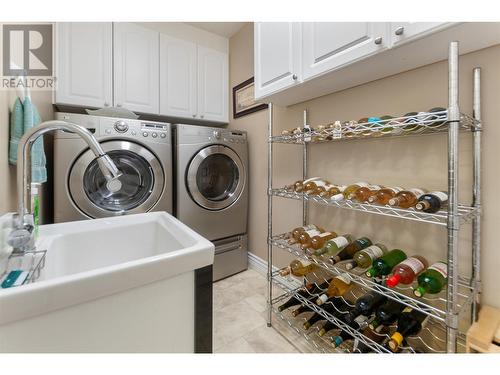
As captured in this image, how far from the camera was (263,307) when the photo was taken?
1588mm

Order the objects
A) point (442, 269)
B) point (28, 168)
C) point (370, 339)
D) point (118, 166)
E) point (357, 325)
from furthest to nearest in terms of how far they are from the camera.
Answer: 1. point (118, 166)
2. point (357, 325)
3. point (370, 339)
4. point (442, 269)
5. point (28, 168)

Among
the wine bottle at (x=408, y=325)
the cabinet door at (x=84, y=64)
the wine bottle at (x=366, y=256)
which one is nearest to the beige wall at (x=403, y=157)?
the wine bottle at (x=366, y=256)

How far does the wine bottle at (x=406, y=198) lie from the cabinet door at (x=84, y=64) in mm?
2036

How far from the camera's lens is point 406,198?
0.97 metres

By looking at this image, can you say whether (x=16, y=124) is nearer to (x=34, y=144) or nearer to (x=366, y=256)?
(x=34, y=144)

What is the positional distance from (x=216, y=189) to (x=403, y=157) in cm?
145

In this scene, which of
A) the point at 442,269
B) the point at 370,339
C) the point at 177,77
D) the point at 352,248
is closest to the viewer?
the point at 442,269

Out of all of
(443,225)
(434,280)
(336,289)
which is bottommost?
(336,289)

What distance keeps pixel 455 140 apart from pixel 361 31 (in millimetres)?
567

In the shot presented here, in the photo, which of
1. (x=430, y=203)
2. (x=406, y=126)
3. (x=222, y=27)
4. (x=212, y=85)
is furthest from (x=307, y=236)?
(x=222, y=27)

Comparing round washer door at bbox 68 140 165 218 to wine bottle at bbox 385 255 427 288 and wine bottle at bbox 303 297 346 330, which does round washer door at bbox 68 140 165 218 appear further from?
wine bottle at bbox 385 255 427 288

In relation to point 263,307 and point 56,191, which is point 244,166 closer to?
point 263,307

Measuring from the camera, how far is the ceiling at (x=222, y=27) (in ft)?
6.95
